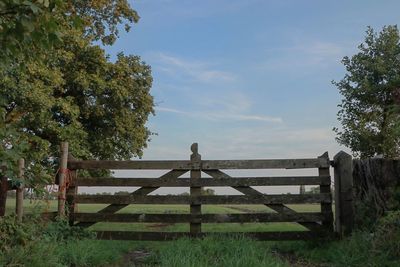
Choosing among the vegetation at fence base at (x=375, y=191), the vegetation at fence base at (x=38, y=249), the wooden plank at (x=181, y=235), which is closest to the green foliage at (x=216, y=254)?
the vegetation at fence base at (x=38, y=249)

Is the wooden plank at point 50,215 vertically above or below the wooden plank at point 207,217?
above

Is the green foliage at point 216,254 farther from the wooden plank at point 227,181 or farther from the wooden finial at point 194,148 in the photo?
the wooden finial at point 194,148

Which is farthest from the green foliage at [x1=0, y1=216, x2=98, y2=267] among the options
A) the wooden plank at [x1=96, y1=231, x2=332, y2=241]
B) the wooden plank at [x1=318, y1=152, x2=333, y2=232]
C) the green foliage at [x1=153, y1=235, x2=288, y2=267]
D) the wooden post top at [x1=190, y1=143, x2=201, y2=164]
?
the wooden plank at [x1=318, y1=152, x2=333, y2=232]

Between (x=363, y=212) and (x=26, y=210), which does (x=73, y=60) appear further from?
(x=363, y=212)

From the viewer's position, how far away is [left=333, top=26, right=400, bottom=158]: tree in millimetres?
26547

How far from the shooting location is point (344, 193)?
8969mm

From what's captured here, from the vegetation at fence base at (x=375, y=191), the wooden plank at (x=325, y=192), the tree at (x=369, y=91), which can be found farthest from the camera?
the tree at (x=369, y=91)

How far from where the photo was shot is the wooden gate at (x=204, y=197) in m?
9.08

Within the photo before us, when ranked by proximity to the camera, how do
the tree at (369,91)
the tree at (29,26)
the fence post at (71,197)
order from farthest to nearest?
the tree at (369,91)
the fence post at (71,197)
the tree at (29,26)

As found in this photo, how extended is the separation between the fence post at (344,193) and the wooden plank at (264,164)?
0.30 metres

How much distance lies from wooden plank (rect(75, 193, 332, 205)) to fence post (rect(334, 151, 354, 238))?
0.22 m

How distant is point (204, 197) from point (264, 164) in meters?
1.29

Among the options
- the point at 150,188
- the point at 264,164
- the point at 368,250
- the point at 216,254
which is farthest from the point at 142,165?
the point at 368,250

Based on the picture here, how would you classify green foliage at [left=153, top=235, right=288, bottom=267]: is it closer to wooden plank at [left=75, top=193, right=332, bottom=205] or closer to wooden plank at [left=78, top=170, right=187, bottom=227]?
wooden plank at [left=75, top=193, right=332, bottom=205]
